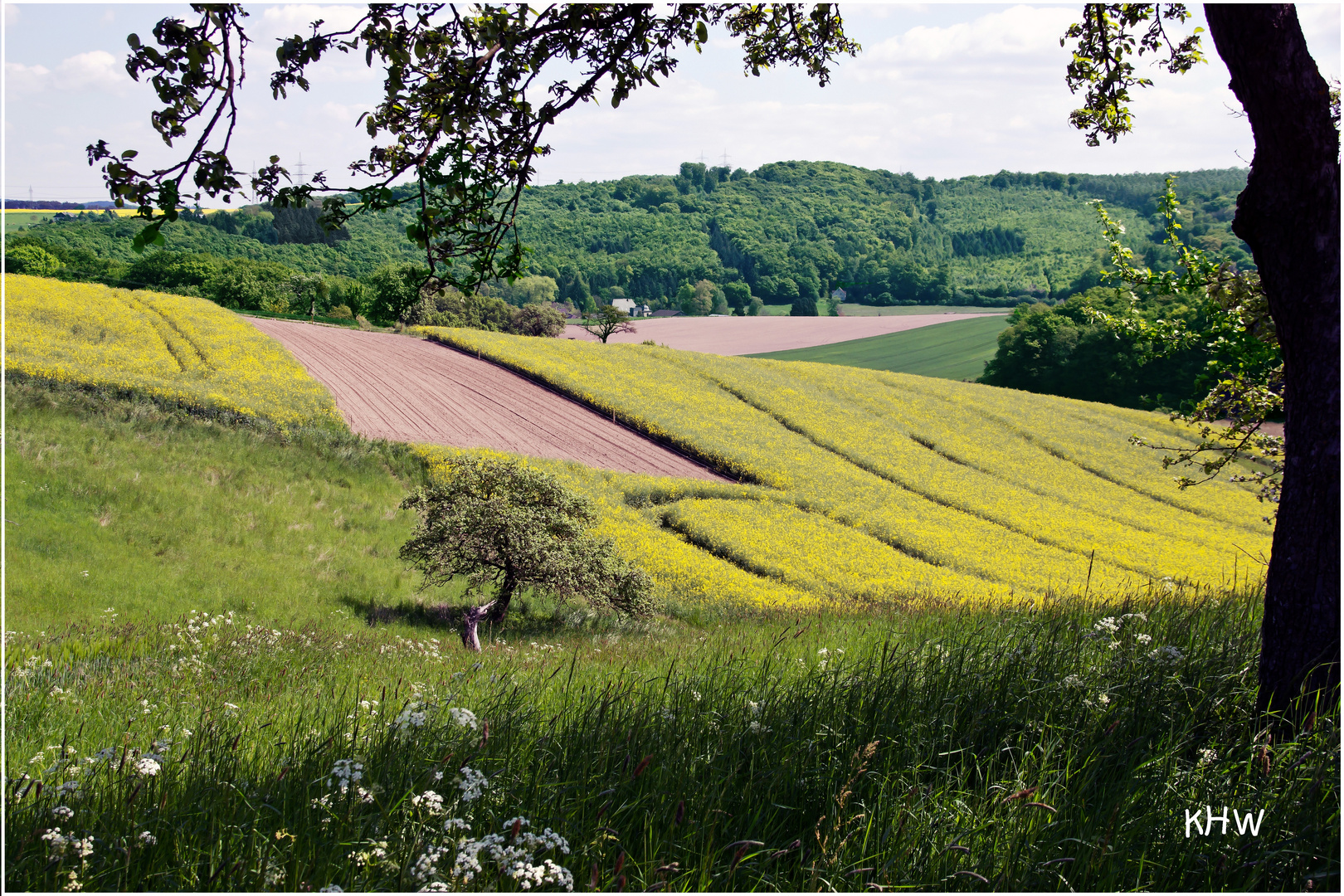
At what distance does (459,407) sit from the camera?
133ft

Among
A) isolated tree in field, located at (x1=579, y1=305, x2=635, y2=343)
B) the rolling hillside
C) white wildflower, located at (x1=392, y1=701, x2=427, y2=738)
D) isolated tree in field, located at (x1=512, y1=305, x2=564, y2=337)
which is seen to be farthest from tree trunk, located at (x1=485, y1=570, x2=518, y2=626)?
isolated tree in field, located at (x1=512, y1=305, x2=564, y2=337)

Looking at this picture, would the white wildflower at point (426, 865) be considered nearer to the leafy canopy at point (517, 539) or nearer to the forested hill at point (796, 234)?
the leafy canopy at point (517, 539)

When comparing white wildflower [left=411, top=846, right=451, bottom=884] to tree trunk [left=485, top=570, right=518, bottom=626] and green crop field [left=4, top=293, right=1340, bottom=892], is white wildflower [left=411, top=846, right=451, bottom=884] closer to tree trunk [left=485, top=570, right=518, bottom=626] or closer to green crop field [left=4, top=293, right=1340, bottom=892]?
green crop field [left=4, top=293, right=1340, bottom=892]

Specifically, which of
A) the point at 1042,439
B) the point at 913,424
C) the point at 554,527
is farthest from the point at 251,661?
the point at 1042,439

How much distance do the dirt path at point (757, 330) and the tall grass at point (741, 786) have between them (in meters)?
74.1

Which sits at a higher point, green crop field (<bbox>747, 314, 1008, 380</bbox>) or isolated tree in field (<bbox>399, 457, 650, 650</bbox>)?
green crop field (<bbox>747, 314, 1008, 380</bbox>)

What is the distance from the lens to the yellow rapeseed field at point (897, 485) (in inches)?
1140

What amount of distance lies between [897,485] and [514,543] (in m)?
27.4

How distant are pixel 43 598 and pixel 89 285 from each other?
132 ft

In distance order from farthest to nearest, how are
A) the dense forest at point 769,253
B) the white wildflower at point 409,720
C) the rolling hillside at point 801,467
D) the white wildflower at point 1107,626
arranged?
the dense forest at point 769,253 < the rolling hillside at point 801,467 < the white wildflower at point 1107,626 < the white wildflower at point 409,720

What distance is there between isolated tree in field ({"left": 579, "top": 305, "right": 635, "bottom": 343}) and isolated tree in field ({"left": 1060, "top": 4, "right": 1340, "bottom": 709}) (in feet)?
246

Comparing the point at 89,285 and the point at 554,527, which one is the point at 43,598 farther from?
the point at 89,285

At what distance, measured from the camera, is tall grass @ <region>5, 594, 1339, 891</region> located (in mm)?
2926

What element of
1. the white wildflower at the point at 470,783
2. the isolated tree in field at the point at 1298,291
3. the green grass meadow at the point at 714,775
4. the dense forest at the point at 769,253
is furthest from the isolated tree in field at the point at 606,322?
the white wildflower at the point at 470,783
